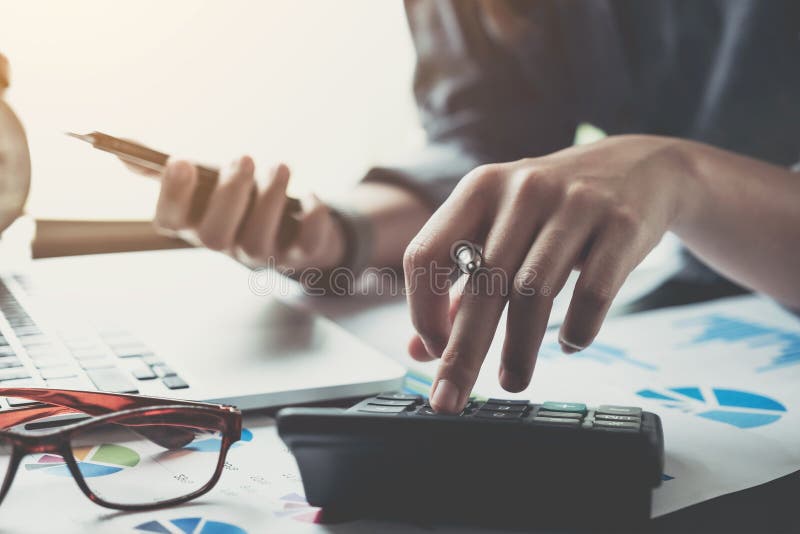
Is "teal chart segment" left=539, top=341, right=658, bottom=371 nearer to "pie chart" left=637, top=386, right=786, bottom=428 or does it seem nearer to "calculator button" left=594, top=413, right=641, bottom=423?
"pie chart" left=637, top=386, right=786, bottom=428

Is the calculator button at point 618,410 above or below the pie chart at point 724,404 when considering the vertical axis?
above

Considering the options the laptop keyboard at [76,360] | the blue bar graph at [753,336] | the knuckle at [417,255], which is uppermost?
the knuckle at [417,255]

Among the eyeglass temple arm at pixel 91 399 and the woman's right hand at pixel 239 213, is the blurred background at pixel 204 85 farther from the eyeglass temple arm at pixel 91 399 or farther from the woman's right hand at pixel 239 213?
the eyeglass temple arm at pixel 91 399

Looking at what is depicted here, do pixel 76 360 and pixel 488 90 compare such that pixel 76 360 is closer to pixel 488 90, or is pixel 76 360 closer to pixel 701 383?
pixel 701 383

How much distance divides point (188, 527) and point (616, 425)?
0.16 meters

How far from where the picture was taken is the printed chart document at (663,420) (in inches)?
10.8

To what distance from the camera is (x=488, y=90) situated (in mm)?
845

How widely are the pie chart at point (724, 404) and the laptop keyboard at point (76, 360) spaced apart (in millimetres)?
264

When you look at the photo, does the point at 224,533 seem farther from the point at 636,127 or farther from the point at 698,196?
the point at 636,127

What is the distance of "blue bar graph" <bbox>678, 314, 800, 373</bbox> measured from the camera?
495 mm

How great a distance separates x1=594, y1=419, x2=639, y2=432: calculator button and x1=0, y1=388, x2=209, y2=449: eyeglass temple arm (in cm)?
16

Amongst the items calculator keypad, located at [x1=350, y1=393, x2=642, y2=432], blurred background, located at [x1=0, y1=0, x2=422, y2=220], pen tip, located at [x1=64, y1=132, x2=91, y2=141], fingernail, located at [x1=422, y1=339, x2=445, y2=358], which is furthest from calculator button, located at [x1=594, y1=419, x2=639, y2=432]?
blurred background, located at [x1=0, y1=0, x2=422, y2=220]

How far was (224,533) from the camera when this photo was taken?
0.27 metres

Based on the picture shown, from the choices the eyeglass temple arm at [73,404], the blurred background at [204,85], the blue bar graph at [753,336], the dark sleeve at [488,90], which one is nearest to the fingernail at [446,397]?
the eyeglass temple arm at [73,404]
